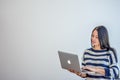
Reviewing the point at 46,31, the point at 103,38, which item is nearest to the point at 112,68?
the point at 103,38

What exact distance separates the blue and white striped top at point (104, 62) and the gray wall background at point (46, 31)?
0.33 metres

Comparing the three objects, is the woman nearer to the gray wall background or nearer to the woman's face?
the woman's face

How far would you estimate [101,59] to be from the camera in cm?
247

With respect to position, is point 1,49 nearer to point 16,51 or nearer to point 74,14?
point 16,51

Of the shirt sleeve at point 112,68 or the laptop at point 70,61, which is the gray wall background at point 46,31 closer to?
the shirt sleeve at point 112,68

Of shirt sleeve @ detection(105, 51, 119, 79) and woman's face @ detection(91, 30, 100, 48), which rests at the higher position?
woman's face @ detection(91, 30, 100, 48)

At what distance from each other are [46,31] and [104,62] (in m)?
1.08

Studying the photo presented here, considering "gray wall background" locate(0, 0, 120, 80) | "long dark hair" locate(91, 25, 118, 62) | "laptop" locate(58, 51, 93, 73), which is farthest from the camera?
"gray wall background" locate(0, 0, 120, 80)

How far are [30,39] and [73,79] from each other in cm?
88

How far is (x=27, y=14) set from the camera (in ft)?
10.7

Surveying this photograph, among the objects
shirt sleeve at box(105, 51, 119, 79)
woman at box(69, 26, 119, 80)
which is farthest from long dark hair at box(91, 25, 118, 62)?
shirt sleeve at box(105, 51, 119, 79)

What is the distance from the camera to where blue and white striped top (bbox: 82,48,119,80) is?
237 centimetres

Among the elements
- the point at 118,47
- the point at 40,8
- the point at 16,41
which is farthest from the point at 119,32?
the point at 16,41

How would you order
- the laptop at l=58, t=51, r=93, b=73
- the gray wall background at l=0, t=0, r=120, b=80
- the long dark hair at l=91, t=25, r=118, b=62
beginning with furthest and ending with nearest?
the gray wall background at l=0, t=0, r=120, b=80, the long dark hair at l=91, t=25, r=118, b=62, the laptop at l=58, t=51, r=93, b=73
